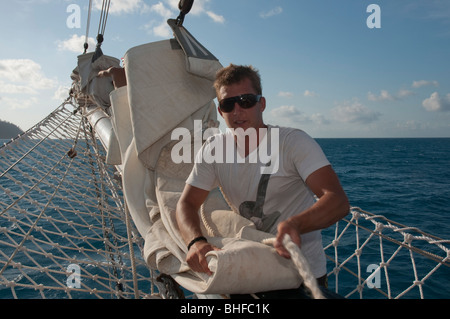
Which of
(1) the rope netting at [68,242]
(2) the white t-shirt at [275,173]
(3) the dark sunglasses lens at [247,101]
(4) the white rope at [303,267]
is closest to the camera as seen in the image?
(4) the white rope at [303,267]

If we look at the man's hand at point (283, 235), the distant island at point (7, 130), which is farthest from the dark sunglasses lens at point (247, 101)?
the distant island at point (7, 130)

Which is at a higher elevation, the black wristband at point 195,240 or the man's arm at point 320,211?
the man's arm at point 320,211

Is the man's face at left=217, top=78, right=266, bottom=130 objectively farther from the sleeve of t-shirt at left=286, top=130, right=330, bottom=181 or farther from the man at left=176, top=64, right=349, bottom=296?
the sleeve of t-shirt at left=286, top=130, right=330, bottom=181

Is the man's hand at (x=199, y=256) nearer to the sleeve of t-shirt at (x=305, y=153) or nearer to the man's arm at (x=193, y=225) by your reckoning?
the man's arm at (x=193, y=225)

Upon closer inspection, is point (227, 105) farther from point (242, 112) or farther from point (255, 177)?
point (255, 177)

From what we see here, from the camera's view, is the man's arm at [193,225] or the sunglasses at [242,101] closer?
the man's arm at [193,225]

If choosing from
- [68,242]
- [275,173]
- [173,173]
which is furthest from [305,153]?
[68,242]

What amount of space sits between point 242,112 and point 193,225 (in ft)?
1.75

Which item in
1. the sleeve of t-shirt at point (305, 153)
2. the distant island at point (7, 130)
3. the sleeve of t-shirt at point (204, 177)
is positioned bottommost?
the sleeve of t-shirt at point (204, 177)

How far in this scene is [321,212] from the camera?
1.09 meters

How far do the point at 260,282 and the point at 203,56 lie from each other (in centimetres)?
168

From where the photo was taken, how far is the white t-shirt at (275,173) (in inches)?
50.5

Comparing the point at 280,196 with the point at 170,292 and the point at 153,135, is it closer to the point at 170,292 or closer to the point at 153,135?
the point at 170,292

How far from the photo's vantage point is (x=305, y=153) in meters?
1.25
